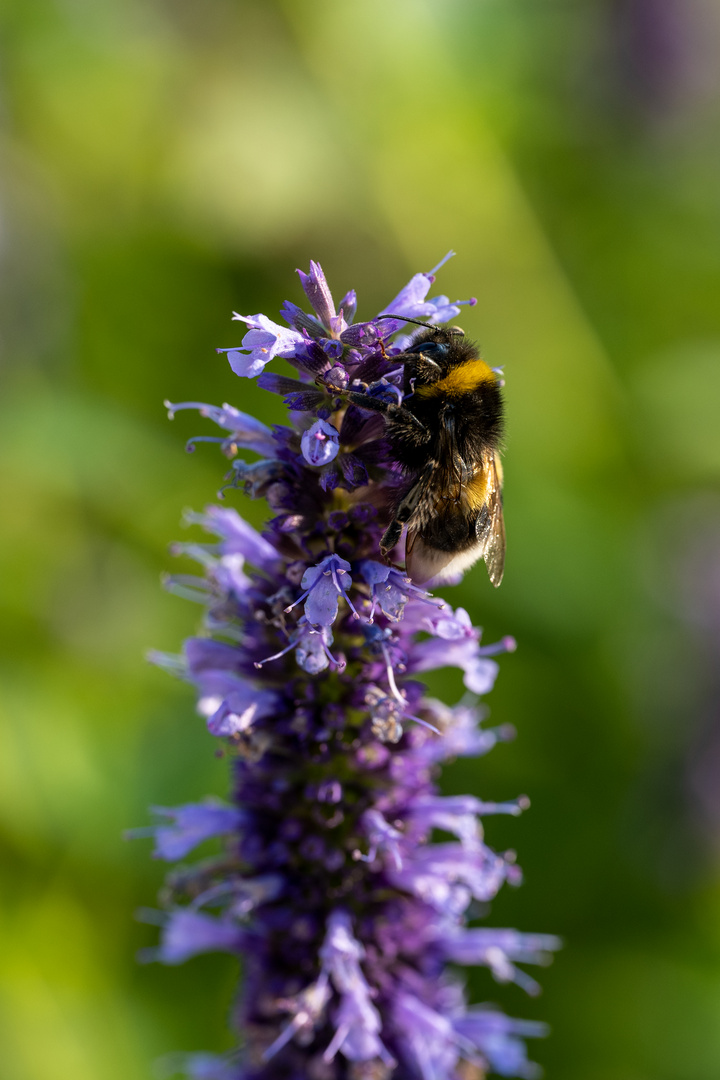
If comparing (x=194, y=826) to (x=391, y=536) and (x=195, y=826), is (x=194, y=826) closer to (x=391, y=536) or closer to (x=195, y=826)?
(x=195, y=826)

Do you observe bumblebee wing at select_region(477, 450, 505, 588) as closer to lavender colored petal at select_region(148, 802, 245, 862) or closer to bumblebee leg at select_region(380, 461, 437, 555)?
bumblebee leg at select_region(380, 461, 437, 555)

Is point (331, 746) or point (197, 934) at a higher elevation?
point (331, 746)

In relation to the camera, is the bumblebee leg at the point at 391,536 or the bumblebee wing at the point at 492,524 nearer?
the bumblebee leg at the point at 391,536

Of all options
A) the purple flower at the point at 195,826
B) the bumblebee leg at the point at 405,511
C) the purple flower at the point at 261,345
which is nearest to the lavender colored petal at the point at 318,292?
the purple flower at the point at 261,345

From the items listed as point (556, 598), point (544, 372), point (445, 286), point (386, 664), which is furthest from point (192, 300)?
point (386, 664)

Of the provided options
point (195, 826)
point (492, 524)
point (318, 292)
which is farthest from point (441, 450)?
point (195, 826)

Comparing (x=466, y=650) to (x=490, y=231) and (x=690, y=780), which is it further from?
(x=490, y=231)

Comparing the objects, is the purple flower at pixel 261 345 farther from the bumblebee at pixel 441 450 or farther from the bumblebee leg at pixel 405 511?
the bumblebee leg at pixel 405 511
